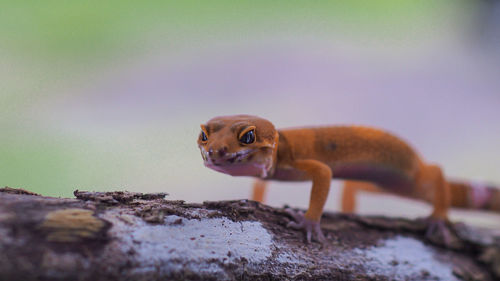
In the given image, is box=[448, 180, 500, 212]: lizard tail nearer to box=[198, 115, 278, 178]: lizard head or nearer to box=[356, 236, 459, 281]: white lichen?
box=[356, 236, 459, 281]: white lichen

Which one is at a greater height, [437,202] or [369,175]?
[369,175]

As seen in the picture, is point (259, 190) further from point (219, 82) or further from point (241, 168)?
point (219, 82)

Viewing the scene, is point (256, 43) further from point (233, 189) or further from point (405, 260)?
point (405, 260)

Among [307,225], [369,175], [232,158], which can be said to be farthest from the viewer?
[369,175]

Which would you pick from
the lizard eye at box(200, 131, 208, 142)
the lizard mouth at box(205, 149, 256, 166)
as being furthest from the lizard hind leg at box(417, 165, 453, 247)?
the lizard eye at box(200, 131, 208, 142)

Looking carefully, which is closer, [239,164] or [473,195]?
[239,164]

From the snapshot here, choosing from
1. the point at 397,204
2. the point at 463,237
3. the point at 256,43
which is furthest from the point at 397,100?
the point at 463,237

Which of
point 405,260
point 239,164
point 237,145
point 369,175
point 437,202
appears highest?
point 237,145

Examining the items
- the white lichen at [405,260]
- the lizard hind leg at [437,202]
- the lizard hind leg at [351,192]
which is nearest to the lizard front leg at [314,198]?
the white lichen at [405,260]

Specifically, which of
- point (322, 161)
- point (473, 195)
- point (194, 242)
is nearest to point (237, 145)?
point (194, 242)
